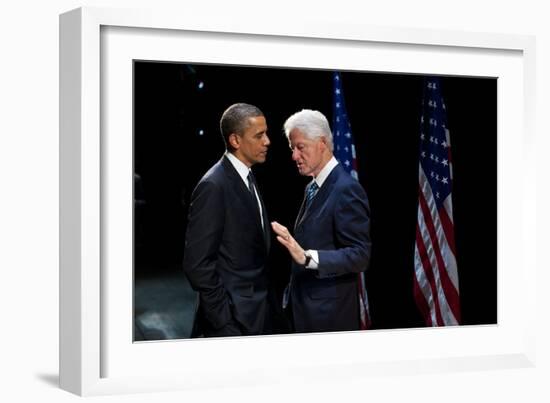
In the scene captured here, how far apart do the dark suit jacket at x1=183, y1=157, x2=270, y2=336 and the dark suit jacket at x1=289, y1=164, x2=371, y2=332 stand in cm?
35

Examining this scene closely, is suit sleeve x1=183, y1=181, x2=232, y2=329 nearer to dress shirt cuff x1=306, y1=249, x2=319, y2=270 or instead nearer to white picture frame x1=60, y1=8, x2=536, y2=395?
white picture frame x1=60, y1=8, x2=536, y2=395

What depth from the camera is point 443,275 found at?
1046 centimetres

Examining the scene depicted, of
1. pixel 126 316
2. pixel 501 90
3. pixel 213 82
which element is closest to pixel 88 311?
pixel 126 316

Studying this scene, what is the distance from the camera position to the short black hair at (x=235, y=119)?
9.55 meters

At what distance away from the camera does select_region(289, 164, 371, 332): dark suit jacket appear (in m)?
9.80

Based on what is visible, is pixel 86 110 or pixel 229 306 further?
pixel 229 306

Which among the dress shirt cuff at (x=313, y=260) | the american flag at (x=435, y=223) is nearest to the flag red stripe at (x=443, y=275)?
the american flag at (x=435, y=223)

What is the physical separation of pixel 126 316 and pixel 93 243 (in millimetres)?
632

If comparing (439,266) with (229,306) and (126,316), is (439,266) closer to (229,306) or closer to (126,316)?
(229,306)

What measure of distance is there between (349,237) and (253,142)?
110 centimetres

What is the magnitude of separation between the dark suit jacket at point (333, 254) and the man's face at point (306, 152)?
155mm

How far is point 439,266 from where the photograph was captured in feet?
34.2

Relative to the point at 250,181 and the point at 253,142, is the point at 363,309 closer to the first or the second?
the point at 250,181

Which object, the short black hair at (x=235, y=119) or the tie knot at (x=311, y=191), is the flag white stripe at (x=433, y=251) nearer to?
the tie knot at (x=311, y=191)
